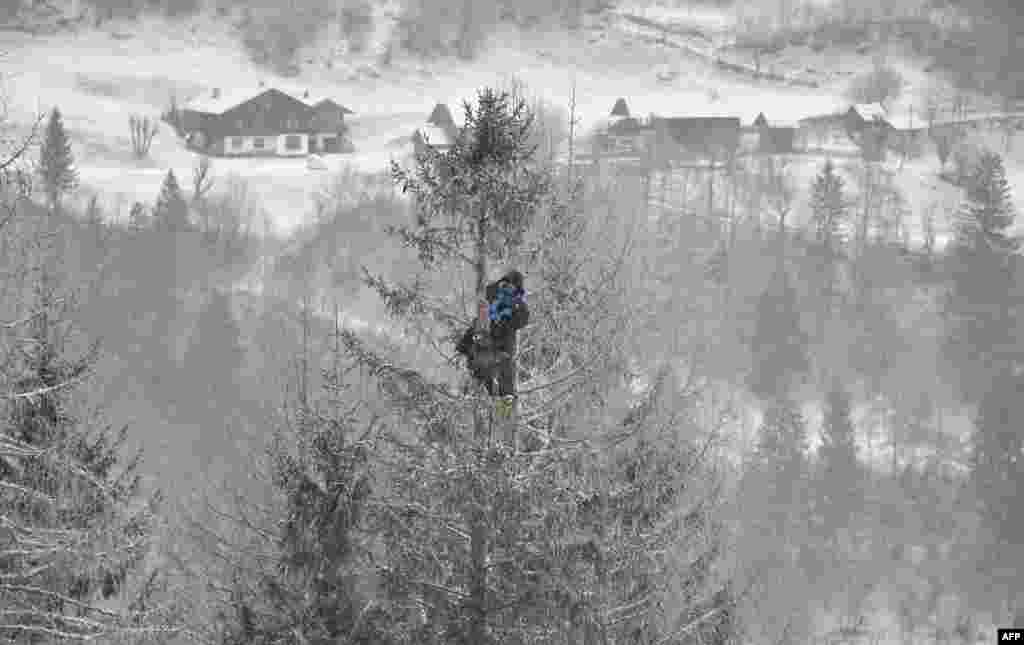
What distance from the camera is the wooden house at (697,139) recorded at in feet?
244

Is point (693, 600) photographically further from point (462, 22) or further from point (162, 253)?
point (462, 22)

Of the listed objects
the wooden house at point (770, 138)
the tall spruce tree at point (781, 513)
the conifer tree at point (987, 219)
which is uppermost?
the wooden house at point (770, 138)

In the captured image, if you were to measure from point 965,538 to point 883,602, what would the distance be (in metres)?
4.78

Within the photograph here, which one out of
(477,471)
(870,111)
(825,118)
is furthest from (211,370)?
(870,111)

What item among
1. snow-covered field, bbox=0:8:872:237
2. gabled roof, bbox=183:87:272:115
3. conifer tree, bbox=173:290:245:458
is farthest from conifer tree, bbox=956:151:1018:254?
gabled roof, bbox=183:87:272:115

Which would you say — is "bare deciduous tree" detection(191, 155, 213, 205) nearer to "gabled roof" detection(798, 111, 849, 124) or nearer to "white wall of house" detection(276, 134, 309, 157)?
"white wall of house" detection(276, 134, 309, 157)

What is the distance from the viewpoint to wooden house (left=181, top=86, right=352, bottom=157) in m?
73.8

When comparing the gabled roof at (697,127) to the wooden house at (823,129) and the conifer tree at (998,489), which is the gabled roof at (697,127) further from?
the conifer tree at (998,489)

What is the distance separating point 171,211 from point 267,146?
72.1ft

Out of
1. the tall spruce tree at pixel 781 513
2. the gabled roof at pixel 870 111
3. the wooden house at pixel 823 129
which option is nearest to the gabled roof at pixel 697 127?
the wooden house at pixel 823 129

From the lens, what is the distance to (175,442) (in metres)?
38.6

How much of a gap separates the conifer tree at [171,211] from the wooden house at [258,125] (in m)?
19.2

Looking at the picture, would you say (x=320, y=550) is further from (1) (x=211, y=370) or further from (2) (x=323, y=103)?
(2) (x=323, y=103)

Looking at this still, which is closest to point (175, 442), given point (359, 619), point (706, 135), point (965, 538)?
point (965, 538)
